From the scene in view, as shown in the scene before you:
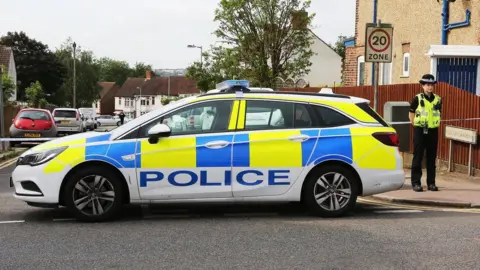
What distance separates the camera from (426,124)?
9414mm

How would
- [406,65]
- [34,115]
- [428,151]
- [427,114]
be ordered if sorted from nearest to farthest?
[427,114], [428,151], [406,65], [34,115]

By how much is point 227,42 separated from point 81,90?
70725mm

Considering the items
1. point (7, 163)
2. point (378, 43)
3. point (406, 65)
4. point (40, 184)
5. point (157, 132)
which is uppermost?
point (406, 65)

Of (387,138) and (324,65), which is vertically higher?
(324,65)

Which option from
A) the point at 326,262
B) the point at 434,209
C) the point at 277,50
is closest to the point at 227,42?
the point at 277,50

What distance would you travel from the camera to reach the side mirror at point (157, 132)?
6920mm

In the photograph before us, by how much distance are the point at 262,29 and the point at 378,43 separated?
22.2 m

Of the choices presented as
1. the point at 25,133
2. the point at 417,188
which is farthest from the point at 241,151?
the point at 25,133

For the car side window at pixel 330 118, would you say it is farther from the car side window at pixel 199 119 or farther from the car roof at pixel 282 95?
the car side window at pixel 199 119

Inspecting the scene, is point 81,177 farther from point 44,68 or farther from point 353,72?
point 44,68

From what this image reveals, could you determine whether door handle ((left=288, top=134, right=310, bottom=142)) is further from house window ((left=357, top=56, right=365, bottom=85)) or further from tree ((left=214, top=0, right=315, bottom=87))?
tree ((left=214, top=0, right=315, bottom=87))

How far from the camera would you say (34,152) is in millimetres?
6984

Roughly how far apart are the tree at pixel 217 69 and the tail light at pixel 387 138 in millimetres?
24933

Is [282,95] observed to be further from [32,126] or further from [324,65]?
[324,65]
